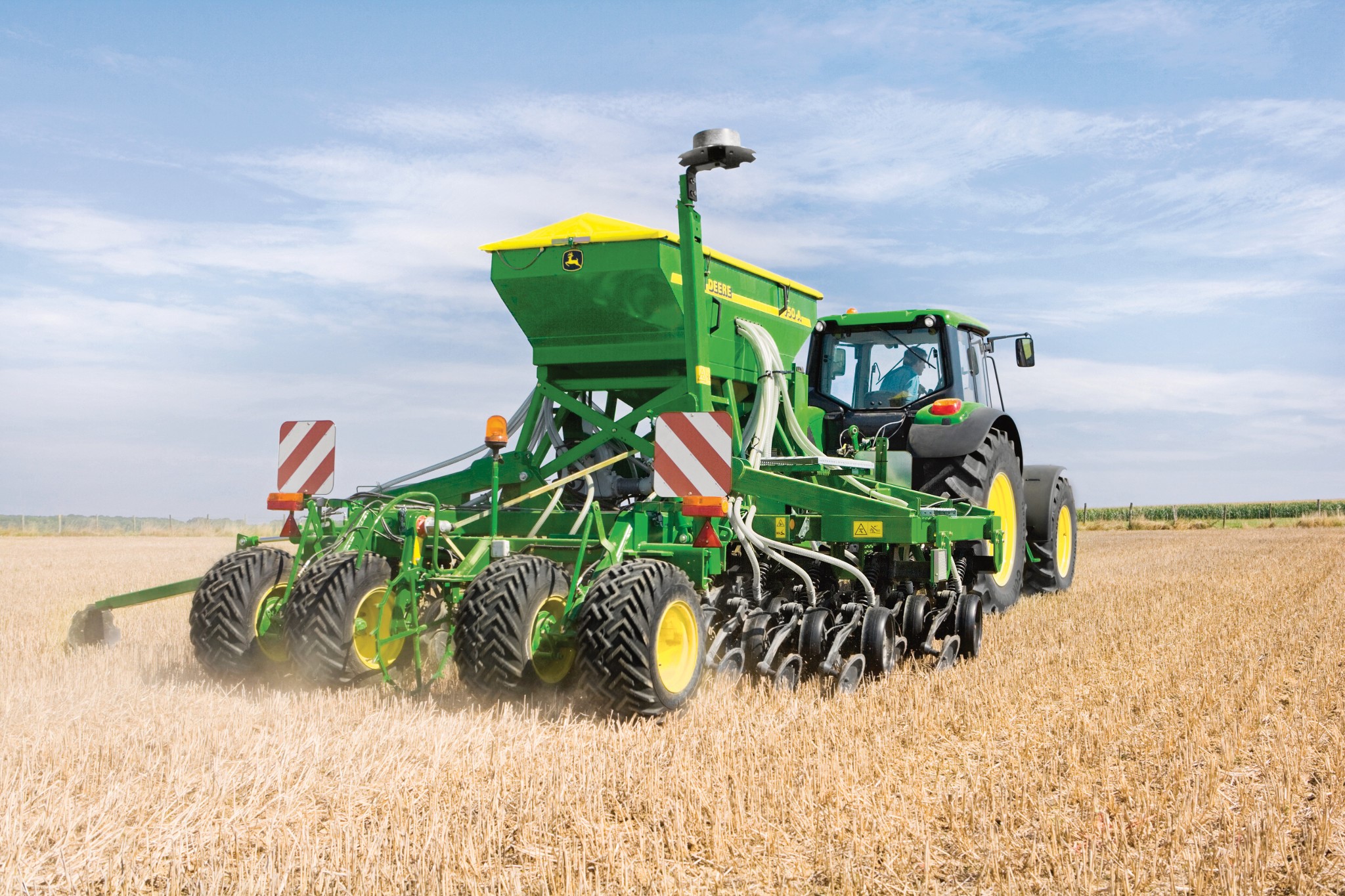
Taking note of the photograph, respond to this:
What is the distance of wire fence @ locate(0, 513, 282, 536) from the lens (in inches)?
1297

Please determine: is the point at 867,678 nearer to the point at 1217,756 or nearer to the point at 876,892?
the point at 1217,756

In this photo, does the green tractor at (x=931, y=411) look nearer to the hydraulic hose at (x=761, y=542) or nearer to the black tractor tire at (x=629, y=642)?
the hydraulic hose at (x=761, y=542)

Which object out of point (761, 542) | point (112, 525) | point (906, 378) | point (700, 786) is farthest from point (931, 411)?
point (112, 525)

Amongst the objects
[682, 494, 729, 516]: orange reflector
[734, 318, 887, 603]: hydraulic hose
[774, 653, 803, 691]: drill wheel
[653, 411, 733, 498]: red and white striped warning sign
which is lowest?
[774, 653, 803, 691]: drill wheel

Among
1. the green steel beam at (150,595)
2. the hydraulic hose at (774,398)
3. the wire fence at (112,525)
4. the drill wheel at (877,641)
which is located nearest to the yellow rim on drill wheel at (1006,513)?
the hydraulic hose at (774,398)

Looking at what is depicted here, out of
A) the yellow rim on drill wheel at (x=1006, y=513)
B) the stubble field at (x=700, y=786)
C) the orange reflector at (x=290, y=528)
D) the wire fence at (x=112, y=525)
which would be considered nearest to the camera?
the stubble field at (x=700, y=786)

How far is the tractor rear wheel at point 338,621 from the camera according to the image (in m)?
5.36

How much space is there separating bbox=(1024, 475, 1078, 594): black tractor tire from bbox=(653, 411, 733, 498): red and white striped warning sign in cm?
545

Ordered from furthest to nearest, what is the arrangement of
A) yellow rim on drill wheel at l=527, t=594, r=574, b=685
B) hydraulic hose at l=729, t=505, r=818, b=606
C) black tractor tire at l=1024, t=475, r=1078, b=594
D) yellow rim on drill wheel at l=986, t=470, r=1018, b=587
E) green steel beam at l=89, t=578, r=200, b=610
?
black tractor tire at l=1024, t=475, r=1078, b=594, yellow rim on drill wheel at l=986, t=470, r=1018, b=587, green steel beam at l=89, t=578, r=200, b=610, hydraulic hose at l=729, t=505, r=818, b=606, yellow rim on drill wheel at l=527, t=594, r=574, b=685

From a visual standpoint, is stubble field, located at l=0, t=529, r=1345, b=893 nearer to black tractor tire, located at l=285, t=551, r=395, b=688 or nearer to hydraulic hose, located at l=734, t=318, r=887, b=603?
black tractor tire, located at l=285, t=551, r=395, b=688

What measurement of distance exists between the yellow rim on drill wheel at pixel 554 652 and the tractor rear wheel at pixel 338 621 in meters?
0.74

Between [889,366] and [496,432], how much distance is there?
172 inches

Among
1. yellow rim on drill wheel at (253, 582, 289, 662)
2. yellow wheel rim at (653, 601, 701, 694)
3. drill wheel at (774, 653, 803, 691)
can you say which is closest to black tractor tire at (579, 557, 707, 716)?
yellow wheel rim at (653, 601, 701, 694)

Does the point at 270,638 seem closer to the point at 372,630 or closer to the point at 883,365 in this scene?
the point at 372,630
